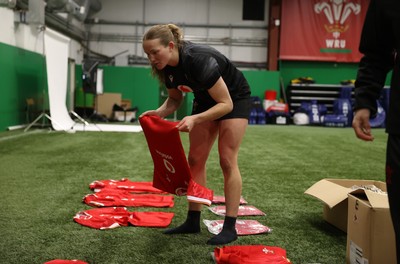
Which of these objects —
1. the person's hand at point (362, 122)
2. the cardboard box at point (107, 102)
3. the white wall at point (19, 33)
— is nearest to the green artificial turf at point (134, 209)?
the person's hand at point (362, 122)

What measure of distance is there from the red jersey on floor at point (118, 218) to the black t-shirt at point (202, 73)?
85 centimetres

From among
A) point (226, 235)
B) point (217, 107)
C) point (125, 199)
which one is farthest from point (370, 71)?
point (125, 199)

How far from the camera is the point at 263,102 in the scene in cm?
1468

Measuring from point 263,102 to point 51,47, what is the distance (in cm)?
776

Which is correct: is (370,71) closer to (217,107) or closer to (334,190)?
(217,107)

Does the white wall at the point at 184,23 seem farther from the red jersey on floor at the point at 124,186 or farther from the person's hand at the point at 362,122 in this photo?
the person's hand at the point at 362,122

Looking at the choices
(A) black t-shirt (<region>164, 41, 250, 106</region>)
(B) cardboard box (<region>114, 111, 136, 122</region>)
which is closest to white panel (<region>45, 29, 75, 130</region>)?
(B) cardboard box (<region>114, 111, 136, 122</region>)

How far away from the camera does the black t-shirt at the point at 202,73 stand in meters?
2.19

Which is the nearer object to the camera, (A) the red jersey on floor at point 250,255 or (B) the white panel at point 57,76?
(A) the red jersey on floor at point 250,255

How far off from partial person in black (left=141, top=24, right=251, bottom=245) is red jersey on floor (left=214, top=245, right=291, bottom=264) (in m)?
0.23

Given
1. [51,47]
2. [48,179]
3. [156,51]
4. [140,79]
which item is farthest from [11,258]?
[140,79]

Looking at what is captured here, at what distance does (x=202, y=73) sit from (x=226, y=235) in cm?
94

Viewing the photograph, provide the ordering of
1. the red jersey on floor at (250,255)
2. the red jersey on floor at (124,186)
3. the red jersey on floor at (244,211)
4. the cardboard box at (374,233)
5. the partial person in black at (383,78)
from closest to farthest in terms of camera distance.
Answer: the partial person in black at (383,78)
the cardboard box at (374,233)
the red jersey on floor at (250,255)
the red jersey on floor at (244,211)
the red jersey on floor at (124,186)

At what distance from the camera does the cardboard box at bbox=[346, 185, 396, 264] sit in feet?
6.19
